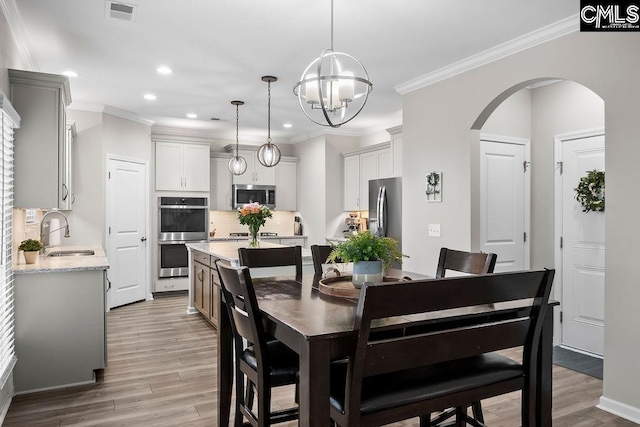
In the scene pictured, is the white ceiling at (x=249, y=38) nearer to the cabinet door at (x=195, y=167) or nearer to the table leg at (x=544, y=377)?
the cabinet door at (x=195, y=167)

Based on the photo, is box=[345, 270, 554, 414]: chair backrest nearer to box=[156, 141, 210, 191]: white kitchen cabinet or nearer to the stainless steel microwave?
box=[156, 141, 210, 191]: white kitchen cabinet

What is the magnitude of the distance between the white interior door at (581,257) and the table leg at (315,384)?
11.1 feet

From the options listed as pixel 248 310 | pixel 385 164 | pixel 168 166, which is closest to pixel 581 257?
pixel 385 164

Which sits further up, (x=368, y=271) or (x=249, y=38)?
(x=249, y=38)

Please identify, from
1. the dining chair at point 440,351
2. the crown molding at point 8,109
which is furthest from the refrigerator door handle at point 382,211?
the crown molding at point 8,109

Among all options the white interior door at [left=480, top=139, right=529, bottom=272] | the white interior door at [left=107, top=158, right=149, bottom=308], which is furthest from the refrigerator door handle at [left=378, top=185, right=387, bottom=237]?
the white interior door at [left=107, top=158, right=149, bottom=308]

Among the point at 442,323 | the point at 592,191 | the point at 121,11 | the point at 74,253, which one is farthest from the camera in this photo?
the point at 74,253

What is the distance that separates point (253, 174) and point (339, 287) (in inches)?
220

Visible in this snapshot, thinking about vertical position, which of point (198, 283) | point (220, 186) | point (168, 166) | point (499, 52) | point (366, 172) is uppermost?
point (499, 52)

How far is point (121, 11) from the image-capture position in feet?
9.76

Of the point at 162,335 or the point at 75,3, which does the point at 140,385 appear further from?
the point at 75,3

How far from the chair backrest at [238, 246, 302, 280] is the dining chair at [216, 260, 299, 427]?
1.96 feet

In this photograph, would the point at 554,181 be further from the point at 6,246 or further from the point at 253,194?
the point at 253,194

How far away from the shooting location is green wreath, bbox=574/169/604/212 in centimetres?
379
